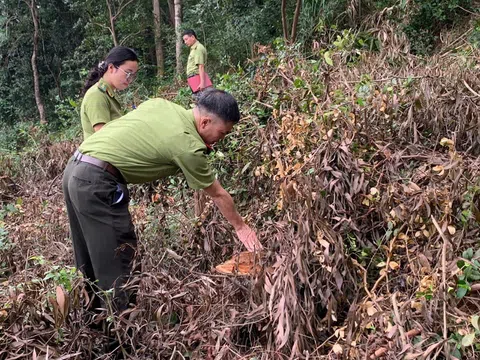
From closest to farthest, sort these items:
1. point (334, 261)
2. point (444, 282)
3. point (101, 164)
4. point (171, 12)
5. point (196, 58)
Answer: point (444, 282) < point (334, 261) < point (101, 164) < point (196, 58) < point (171, 12)

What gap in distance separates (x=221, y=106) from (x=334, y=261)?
3.14 ft

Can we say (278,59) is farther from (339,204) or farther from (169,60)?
(169,60)

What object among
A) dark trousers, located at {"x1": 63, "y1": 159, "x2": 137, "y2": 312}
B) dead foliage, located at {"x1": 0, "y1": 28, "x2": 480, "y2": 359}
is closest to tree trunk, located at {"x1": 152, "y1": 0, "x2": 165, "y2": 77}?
dead foliage, located at {"x1": 0, "y1": 28, "x2": 480, "y2": 359}

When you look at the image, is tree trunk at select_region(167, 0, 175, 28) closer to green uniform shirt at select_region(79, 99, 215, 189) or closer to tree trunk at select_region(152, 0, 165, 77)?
tree trunk at select_region(152, 0, 165, 77)

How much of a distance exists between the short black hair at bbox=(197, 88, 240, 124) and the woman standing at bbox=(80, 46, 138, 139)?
40.9 inches

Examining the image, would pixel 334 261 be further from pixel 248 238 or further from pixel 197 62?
pixel 197 62

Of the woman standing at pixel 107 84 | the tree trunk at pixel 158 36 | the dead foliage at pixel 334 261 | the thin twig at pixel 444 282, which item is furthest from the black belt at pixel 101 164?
the tree trunk at pixel 158 36

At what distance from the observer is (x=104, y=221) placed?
2469mm

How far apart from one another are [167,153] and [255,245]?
68cm

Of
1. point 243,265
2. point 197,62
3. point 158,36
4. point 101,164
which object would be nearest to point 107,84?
point 101,164

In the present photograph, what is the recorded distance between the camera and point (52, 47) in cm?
1319

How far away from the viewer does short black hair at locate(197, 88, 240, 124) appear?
2.33 metres

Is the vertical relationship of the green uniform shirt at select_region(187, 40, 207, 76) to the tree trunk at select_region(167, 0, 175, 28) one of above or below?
above

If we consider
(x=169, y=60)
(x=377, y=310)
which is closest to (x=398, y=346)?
(x=377, y=310)
